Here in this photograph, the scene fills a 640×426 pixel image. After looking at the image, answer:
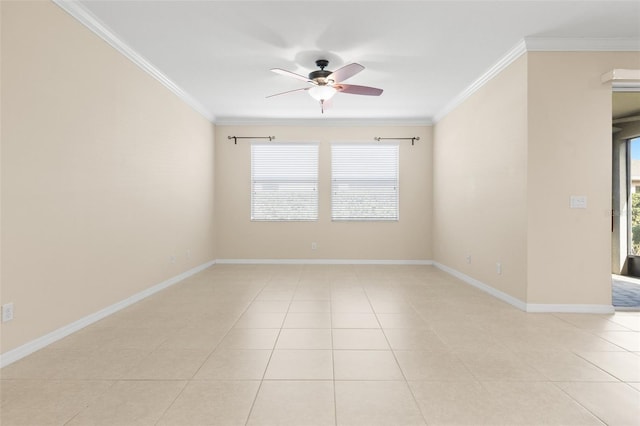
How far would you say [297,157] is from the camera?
664cm

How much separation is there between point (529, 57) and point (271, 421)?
3.98 metres

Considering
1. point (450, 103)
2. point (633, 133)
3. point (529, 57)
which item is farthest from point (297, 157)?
point (633, 133)

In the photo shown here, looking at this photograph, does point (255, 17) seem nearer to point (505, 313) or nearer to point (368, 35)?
point (368, 35)

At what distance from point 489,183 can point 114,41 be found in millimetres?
4474

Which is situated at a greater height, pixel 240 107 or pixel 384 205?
pixel 240 107

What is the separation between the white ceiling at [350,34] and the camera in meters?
2.89

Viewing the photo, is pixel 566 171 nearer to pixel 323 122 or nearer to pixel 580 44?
pixel 580 44

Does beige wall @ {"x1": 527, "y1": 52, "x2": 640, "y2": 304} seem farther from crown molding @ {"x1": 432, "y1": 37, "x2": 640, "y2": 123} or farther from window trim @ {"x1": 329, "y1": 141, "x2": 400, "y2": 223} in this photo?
window trim @ {"x1": 329, "y1": 141, "x2": 400, "y2": 223}

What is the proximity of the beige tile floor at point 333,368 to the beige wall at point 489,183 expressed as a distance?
690 millimetres

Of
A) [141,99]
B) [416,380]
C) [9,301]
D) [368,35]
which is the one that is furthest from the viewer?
[141,99]

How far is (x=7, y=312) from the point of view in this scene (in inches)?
89.4

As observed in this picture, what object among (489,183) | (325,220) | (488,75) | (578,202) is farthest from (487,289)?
(325,220)

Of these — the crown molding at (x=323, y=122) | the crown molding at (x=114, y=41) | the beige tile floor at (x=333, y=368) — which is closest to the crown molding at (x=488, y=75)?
the crown molding at (x=323, y=122)

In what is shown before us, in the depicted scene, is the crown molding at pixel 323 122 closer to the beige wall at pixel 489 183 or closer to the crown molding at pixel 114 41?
the beige wall at pixel 489 183
